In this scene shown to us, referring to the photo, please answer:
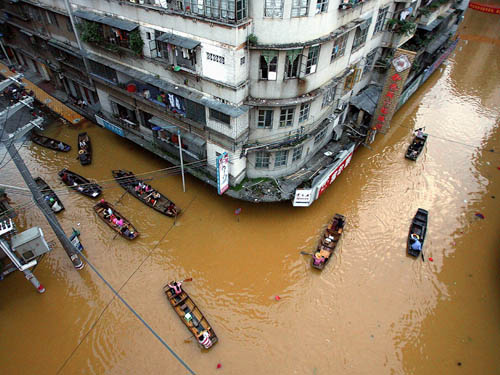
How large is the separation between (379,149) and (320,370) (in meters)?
21.9

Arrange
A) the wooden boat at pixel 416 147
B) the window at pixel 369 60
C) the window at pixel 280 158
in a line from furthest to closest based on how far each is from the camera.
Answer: the wooden boat at pixel 416 147 → the window at pixel 369 60 → the window at pixel 280 158

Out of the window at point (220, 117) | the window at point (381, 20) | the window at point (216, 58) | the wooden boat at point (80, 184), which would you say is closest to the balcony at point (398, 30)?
the window at point (381, 20)

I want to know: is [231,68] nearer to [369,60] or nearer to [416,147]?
[369,60]

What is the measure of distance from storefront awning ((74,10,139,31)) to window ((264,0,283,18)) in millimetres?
9368

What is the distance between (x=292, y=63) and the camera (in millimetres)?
18969

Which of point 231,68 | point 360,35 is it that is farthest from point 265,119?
point 360,35

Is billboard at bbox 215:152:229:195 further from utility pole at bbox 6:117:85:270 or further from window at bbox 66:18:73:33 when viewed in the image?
window at bbox 66:18:73:33

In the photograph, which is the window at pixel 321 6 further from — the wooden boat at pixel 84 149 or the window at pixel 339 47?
the wooden boat at pixel 84 149

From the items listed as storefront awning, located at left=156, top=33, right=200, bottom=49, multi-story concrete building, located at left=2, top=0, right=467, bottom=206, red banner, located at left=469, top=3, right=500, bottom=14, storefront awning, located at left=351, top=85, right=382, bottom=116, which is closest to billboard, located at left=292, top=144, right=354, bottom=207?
multi-story concrete building, located at left=2, top=0, right=467, bottom=206

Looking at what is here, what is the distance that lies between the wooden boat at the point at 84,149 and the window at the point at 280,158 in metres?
16.8

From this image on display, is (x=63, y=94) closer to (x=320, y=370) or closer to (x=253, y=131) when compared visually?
(x=253, y=131)

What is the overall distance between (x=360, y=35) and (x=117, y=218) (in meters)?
23.4

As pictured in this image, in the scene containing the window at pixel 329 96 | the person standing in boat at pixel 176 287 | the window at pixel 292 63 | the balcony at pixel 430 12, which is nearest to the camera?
the window at pixel 292 63

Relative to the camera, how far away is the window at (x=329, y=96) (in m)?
23.3
